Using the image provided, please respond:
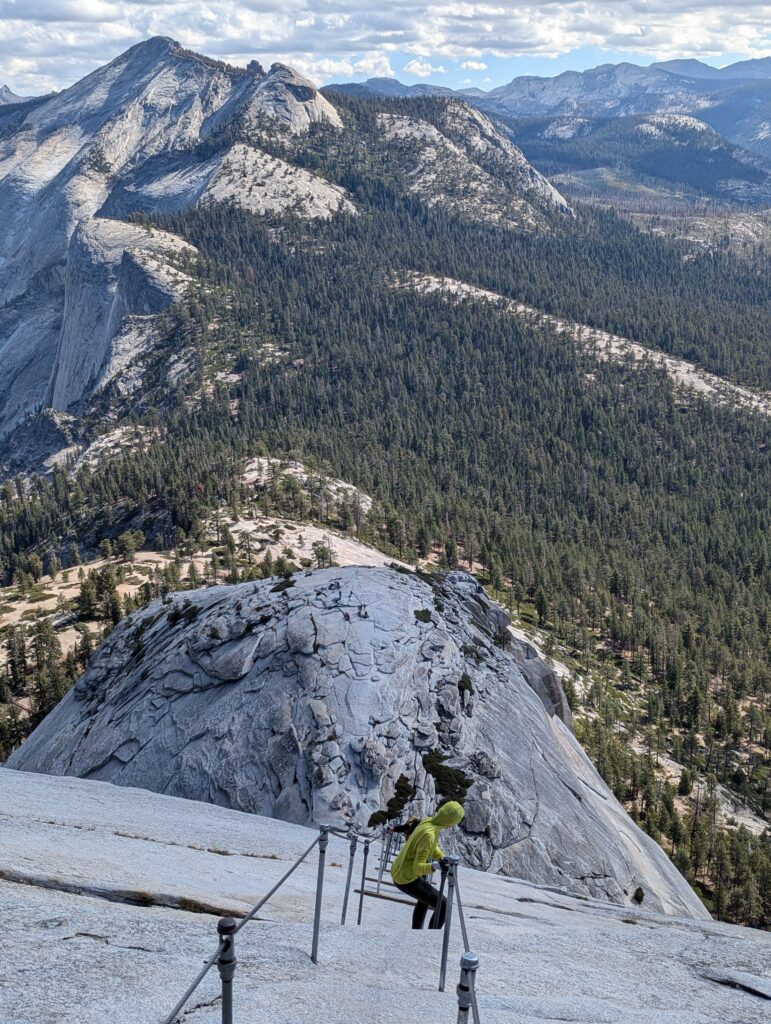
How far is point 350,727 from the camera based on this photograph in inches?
1464

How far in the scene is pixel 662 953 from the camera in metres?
19.1

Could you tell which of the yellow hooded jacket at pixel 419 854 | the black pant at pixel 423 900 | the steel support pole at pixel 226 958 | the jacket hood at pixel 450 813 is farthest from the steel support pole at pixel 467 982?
the black pant at pixel 423 900

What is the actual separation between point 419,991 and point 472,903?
27.9ft

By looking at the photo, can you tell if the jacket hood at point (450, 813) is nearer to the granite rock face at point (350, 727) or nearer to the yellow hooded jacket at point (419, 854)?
the yellow hooded jacket at point (419, 854)

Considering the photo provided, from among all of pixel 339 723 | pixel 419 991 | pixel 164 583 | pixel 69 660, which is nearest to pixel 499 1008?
pixel 419 991

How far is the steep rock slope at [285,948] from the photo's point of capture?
41.5ft

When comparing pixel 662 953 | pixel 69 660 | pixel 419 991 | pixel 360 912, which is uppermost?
pixel 419 991

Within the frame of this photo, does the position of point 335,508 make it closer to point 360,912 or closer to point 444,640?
point 444,640

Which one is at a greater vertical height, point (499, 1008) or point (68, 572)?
Result: point (499, 1008)

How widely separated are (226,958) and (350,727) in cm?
2817

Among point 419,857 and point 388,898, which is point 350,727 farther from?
point 419,857

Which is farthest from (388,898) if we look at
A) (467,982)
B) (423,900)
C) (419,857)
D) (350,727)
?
(350,727)

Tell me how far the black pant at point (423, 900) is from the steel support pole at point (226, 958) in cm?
862

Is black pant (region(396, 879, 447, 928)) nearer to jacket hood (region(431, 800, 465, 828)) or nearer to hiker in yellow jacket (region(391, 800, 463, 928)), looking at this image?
hiker in yellow jacket (region(391, 800, 463, 928))
